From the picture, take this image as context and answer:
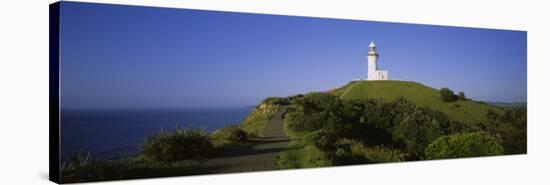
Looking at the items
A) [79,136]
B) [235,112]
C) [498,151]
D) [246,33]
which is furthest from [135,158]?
[498,151]

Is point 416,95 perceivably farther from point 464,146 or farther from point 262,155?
point 262,155

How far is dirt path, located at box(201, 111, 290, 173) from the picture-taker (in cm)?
1040

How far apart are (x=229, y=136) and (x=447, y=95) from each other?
4.13m

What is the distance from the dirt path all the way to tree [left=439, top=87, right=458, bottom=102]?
309 centimetres

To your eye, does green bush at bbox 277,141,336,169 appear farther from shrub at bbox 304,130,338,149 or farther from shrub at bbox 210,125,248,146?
shrub at bbox 210,125,248,146

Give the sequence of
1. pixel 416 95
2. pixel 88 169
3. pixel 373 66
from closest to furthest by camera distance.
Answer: pixel 88 169 < pixel 373 66 < pixel 416 95

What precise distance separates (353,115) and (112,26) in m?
4.07

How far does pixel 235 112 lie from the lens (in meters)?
10.6

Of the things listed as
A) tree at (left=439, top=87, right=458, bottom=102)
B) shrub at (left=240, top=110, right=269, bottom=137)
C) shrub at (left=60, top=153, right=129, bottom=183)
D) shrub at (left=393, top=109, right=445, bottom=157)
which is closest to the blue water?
shrub at (left=60, top=153, right=129, bottom=183)

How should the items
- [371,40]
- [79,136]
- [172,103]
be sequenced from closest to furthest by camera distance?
1. [79,136]
2. [172,103]
3. [371,40]

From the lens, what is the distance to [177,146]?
10.0 meters

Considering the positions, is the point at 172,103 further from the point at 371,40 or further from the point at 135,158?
the point at 371,40

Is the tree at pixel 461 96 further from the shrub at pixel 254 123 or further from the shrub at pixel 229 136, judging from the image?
the shrub at pixel 229 136

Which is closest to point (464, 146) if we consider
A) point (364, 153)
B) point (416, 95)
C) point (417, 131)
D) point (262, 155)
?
point (417, 131)
